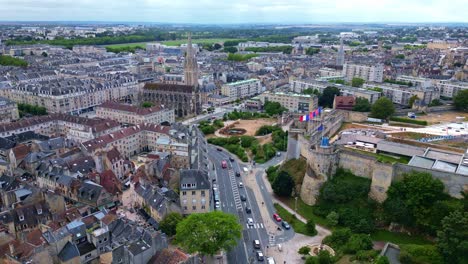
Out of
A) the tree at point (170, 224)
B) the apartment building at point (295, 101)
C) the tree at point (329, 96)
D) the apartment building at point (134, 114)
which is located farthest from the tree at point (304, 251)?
the tree at point (329, 96)

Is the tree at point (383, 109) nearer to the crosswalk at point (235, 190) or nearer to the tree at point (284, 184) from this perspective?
the tree at point (284, 184)

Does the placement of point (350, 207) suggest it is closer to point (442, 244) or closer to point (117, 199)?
point (442, 244)

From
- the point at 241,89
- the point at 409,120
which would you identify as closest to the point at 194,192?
the point at 409,120

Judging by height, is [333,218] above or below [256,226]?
above

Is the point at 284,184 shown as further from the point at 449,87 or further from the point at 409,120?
the point at 449,87

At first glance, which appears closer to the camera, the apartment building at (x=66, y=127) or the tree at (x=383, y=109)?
the apartment building at (x=66, y=127)

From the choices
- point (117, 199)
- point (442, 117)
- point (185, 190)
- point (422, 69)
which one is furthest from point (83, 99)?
point (422, 69)

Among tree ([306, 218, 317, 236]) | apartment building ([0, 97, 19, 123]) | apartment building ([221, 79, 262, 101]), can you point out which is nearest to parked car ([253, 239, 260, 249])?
tree ([306, 218, 317, 236])
